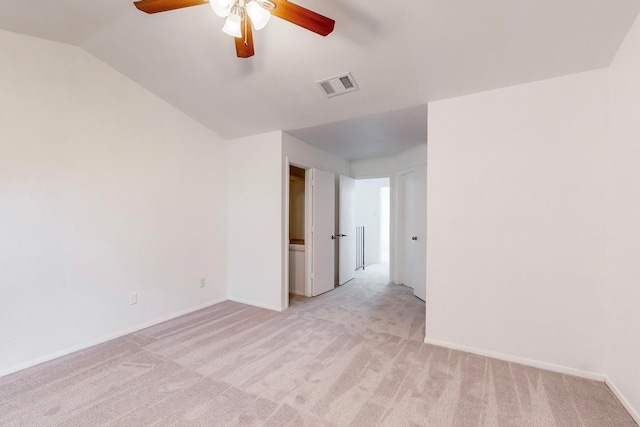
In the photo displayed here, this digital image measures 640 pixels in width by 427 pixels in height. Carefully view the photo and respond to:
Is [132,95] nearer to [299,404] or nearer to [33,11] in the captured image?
[33,11]

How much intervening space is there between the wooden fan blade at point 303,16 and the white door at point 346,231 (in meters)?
3.23

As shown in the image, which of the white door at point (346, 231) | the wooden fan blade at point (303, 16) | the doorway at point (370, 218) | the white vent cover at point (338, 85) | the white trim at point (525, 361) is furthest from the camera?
the doorway at point (370, 218)

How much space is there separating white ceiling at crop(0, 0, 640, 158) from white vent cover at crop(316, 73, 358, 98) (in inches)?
2.2

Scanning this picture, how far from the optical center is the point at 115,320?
272cm

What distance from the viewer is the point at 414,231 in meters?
4.22

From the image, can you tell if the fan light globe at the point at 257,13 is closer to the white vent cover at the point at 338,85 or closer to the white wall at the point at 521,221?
the white vent cover at the point at 338,85

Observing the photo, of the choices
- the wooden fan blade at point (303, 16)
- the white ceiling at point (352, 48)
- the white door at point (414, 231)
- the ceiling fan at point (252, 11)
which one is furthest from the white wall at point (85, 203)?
the white door at point (414, 231)

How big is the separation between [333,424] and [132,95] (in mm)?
3547

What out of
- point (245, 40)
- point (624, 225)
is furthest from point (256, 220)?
point (624, 225)

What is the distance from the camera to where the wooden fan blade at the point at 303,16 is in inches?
54.8

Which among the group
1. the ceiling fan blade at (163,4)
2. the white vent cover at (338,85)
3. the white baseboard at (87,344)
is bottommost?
the white baseboard at (87,344)

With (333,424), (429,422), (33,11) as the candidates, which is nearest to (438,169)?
(429,422)

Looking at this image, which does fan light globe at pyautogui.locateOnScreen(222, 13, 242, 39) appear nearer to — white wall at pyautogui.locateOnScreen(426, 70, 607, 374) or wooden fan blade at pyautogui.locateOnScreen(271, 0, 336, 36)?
wooden fan blade at pyautogui.locateOnScreen(271, 0, 336, 36)

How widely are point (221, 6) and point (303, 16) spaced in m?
0.45
